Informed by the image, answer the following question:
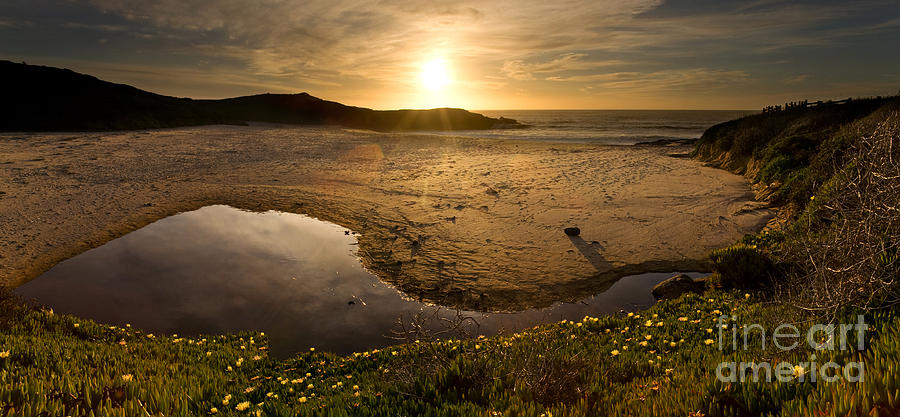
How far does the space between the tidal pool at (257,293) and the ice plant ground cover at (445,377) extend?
148 centimetres

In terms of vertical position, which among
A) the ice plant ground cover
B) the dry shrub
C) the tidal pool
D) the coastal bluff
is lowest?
the tidal pool

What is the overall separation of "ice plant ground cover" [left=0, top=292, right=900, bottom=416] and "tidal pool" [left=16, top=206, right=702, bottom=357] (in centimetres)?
148

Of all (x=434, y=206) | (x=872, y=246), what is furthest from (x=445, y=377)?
(x=434, y=206)

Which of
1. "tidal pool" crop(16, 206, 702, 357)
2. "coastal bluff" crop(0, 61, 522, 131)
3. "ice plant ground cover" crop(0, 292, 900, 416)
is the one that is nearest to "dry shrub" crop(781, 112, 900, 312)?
"ice plant ground cover" crop(0, 292, 900, 416)

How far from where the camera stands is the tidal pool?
7.35 m

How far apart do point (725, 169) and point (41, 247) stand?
28343mm

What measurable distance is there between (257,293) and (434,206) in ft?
25.1

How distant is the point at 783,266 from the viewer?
23.0 feet

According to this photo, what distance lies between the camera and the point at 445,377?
3.68 meters

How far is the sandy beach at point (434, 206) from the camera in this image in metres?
9.62

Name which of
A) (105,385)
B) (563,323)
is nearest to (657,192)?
(563,323)

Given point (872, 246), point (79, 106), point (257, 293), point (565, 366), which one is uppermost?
point (79, 106)

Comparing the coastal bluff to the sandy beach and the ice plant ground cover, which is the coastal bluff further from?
the ice plant ground cover

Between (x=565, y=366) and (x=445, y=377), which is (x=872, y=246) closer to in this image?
(x=565, y=366)
